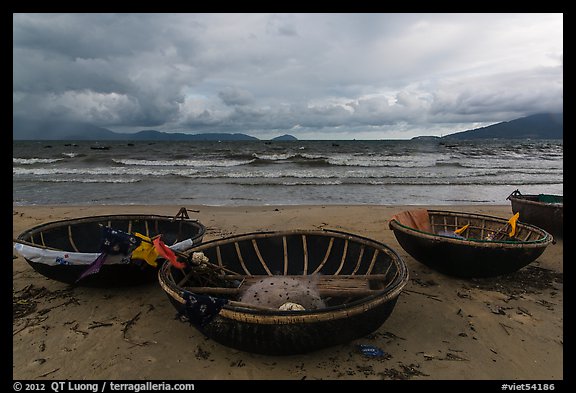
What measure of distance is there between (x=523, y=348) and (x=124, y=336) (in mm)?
4419

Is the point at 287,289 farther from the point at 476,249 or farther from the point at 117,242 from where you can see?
the point at 476,249

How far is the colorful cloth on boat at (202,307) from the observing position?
10.4 ft

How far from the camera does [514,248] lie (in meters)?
4.82

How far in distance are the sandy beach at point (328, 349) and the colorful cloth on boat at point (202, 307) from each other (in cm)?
59

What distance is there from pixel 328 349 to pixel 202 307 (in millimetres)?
1411

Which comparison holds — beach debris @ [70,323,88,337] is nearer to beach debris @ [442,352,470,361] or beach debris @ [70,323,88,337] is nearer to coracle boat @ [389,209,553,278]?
beach debris @ [442,352,470,361]

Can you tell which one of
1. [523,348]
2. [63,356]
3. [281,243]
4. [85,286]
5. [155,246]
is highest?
[155,246]

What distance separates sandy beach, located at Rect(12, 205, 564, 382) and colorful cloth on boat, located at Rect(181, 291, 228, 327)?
1.94 feet

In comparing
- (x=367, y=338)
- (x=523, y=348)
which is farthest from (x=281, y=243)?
(x=523, y=348)

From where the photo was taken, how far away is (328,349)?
366 cm

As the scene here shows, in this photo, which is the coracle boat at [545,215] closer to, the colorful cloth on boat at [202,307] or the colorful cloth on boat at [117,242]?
the colorful cloth on boat at [202,307]
